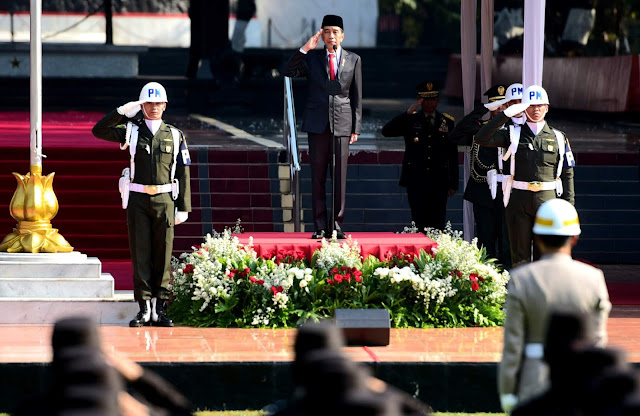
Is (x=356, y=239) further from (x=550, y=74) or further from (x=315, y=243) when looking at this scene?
(x=550, y=74)

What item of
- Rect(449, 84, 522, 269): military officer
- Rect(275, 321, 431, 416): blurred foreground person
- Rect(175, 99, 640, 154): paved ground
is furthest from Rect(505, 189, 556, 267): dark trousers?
Rect(275, 321, 431, 416): blurred foreground person

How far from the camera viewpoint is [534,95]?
11359 mm

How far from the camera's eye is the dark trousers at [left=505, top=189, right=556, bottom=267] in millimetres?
11445

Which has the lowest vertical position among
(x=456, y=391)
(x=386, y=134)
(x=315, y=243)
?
(x=456, y=391)

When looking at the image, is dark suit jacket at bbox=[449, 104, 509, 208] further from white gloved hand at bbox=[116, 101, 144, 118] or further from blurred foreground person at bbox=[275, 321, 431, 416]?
blurred foreground person at bbox=[275, 321, 431, 416]

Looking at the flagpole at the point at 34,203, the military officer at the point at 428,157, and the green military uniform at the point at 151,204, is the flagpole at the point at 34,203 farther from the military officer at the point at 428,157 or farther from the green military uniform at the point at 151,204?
the military officer at the point at 428,157

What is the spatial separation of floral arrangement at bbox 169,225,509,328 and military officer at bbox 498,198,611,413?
4994 millimetres

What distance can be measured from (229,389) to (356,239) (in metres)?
2.94

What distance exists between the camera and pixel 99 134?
11.4m

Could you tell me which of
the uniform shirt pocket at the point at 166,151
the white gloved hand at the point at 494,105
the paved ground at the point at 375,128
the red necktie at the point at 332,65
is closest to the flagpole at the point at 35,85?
the uniform shirt pocket at the point at 166,151

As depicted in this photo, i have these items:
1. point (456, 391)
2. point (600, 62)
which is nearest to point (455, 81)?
point (600, 62)

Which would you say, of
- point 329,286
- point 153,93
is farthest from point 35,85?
point 329,286

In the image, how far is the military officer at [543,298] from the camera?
6.38 m

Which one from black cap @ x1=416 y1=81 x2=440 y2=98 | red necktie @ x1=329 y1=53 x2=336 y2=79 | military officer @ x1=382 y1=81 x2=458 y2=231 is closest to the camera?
red necktie @ x1=329 y1=53 x2=336 y2=79
